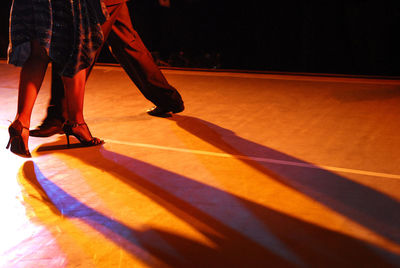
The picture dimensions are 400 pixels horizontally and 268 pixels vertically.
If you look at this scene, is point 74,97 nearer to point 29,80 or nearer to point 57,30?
point 29,80

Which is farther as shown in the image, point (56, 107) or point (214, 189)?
point (56, 107)

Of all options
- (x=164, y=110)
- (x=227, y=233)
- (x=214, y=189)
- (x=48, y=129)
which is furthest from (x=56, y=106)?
(x=227, y=233)

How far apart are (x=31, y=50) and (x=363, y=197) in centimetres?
218

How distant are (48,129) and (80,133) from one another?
16.5 inches

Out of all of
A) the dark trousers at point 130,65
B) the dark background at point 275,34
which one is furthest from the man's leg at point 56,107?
the dark background at point 275,34

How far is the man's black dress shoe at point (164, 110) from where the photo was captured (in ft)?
13.6

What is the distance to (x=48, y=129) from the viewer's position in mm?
3691

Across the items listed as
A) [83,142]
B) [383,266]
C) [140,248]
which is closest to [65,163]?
[83,142]

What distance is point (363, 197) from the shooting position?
249 centimetres

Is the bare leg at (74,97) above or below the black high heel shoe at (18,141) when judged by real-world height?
above

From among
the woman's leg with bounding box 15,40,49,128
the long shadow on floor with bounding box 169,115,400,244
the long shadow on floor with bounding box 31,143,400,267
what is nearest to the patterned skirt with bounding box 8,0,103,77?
the woman's leg with bounding box 15,40,49,128

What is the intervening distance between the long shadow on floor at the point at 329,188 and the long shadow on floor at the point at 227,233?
0.23 meters

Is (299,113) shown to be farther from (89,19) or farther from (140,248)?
(140,248)

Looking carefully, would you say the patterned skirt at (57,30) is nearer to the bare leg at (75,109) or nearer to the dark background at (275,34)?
the bare leg at (75,109)
